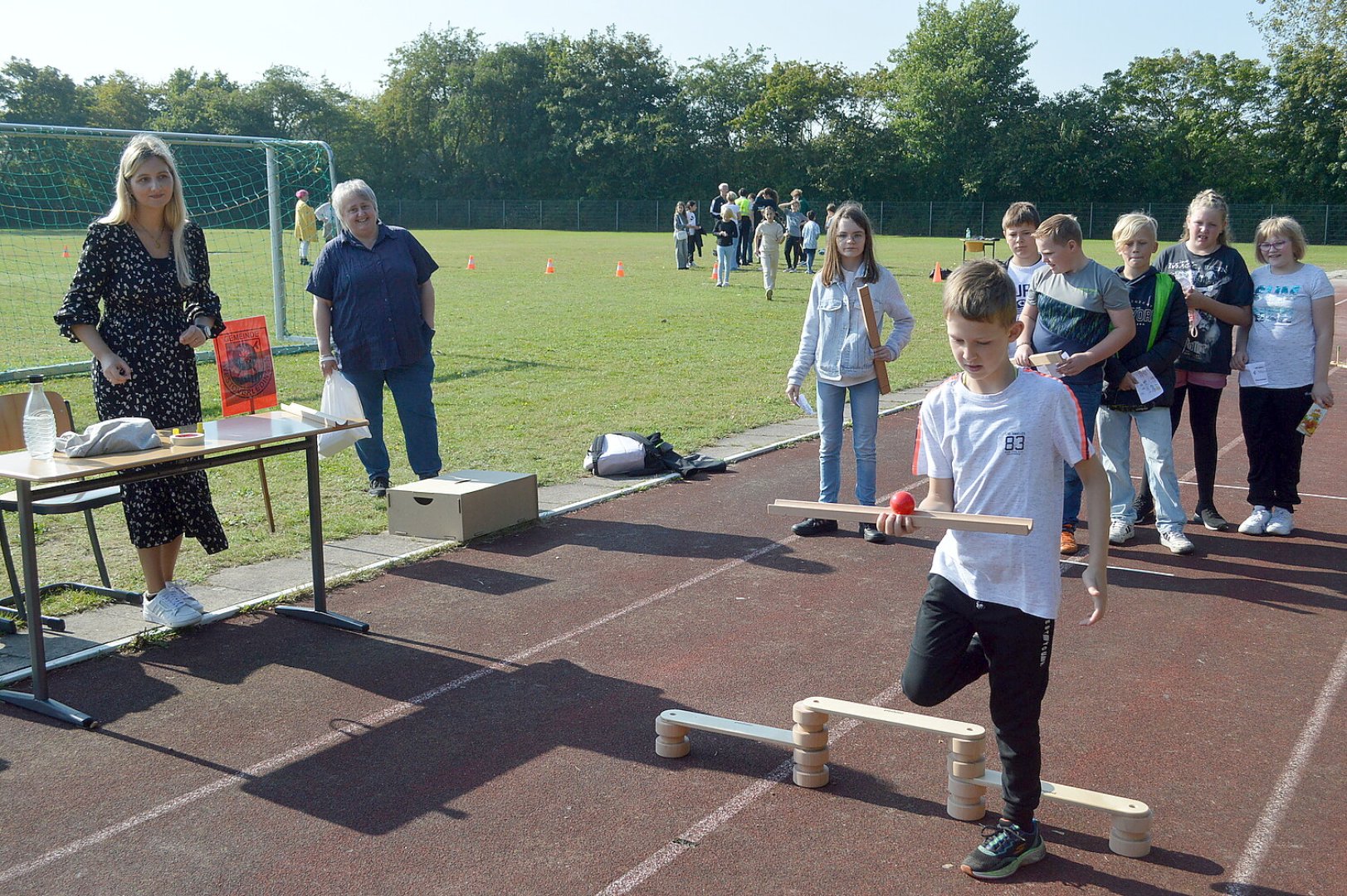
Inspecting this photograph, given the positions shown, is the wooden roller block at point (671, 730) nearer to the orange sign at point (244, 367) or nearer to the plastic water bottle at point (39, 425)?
the plastic water bottle at point (39, 425)

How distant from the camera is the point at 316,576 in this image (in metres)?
5.82

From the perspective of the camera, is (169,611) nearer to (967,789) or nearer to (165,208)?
(165,208)

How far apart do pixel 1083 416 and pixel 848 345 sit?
4.69 ft

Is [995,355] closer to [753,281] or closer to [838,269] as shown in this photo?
[838,269]

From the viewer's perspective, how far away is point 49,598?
608 centimetres

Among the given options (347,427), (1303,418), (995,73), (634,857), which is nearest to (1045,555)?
(634,857)

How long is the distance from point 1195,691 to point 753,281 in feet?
73.5

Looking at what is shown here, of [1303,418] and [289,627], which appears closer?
[289,627]

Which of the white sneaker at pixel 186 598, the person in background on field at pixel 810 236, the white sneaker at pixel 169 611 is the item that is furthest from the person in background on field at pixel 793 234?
the white sneaker at pixel 169 611

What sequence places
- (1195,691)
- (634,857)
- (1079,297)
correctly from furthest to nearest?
(1079,297), (1195,691), (634,857)

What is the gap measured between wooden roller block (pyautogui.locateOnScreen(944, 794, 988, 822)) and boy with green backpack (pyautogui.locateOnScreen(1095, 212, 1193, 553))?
3.39 m

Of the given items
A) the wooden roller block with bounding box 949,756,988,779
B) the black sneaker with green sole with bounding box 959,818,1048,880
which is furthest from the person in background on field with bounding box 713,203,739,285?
the black sneaker with green sole with bounding box 959,818,1048,880

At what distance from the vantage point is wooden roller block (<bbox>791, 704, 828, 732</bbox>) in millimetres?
4020

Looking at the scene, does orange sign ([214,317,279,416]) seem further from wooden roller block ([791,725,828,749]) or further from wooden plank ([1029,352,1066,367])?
wooden plank ([1029,352,1066,367])
